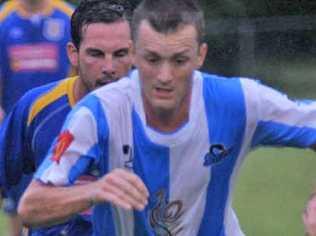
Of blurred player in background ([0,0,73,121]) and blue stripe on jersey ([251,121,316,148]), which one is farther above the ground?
blue stripe on jersey ([251,121,316,148])

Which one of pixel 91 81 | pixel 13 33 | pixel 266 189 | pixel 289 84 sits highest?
pixel 91 81

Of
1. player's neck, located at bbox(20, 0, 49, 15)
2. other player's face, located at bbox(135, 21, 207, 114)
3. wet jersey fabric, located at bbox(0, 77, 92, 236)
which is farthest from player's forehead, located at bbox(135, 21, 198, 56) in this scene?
player's neck, located at bbox(20, 0, 49, 15)

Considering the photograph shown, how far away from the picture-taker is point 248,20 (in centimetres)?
1673

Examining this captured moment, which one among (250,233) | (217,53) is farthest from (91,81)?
(217,53)

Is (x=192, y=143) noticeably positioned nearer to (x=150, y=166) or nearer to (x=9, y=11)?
(x=150, y=166)

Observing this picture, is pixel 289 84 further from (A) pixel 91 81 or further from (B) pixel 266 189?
(A) pixel 91 81

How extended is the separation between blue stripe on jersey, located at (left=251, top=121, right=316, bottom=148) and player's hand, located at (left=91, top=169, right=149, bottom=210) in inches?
28.8

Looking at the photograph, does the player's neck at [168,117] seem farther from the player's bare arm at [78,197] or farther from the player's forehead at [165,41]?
the player's bare arm at [78,197]

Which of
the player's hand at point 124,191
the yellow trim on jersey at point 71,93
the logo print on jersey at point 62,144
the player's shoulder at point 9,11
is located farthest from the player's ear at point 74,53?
the player's shoulder at point 9,11

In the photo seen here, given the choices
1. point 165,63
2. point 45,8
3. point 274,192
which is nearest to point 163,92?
point 165,63

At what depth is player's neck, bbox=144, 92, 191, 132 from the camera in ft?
13.1

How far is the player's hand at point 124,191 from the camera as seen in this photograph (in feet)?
11.4

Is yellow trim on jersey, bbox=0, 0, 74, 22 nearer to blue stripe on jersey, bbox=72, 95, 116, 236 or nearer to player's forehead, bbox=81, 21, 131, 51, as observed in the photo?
player's forehead, bbox=81, 21, 131, 51

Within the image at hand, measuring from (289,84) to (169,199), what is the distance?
13097 mm
